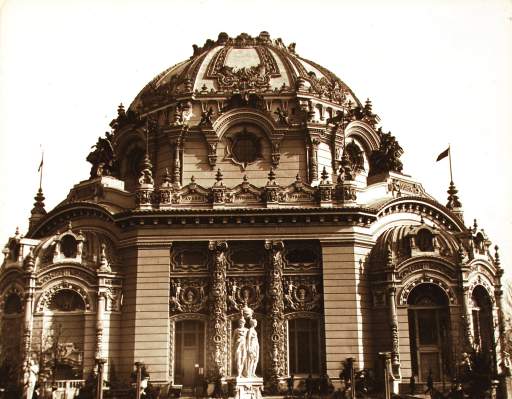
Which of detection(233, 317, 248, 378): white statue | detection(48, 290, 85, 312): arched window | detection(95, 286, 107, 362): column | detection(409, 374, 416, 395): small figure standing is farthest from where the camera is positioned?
detection(48, 290, 85, 312): arched window

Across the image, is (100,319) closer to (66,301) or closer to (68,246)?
(66,301)

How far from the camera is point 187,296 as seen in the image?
127ft

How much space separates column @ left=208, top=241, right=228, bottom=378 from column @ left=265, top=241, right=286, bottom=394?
2509mm

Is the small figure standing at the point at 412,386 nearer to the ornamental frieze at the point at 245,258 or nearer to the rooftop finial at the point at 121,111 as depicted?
the ornamental frieze at the point at 245,258

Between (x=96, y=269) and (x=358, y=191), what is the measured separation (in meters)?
16.0

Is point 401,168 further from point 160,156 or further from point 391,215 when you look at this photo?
point 160,156

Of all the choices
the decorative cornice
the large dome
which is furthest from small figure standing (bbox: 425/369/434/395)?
the large dome

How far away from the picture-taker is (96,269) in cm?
3891

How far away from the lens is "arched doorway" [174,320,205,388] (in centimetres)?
3791

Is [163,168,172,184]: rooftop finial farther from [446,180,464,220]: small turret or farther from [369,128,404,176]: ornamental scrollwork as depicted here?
[446,180,464,220]: small turret

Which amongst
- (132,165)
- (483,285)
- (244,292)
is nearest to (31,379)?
(244,292)

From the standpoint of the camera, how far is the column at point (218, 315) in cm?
3738

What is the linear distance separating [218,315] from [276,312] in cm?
319

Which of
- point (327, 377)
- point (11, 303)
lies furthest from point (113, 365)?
point (327, 377)
